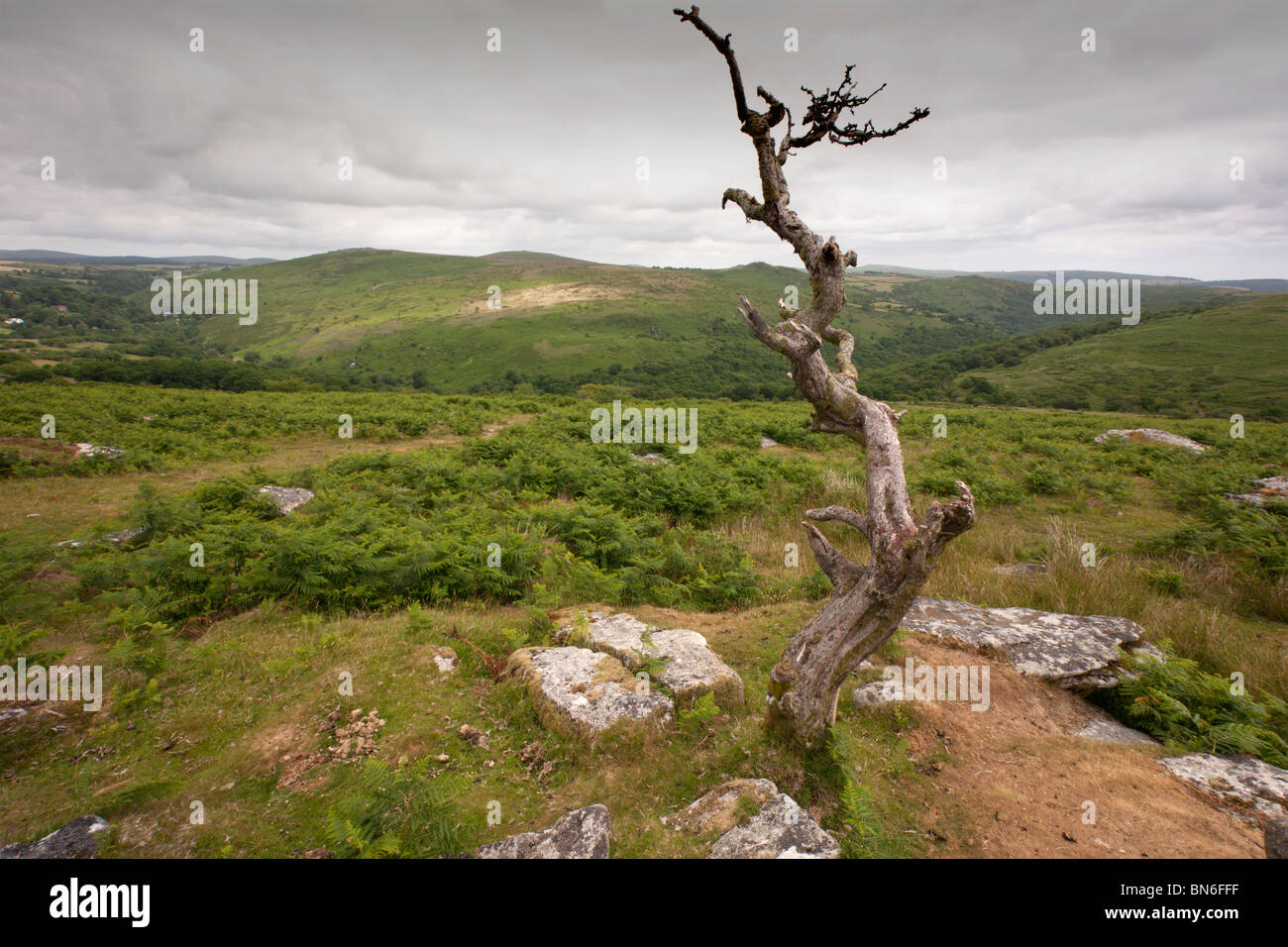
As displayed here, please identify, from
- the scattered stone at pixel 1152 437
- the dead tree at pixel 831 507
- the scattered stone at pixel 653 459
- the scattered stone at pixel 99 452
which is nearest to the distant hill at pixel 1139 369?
the scattered stone at pixel 1152 437

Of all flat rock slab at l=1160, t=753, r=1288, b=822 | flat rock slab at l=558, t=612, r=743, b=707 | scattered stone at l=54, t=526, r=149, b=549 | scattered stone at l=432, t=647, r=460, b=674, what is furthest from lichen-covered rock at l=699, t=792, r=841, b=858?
scattered stone at l=54, t=526, r=149, b=549

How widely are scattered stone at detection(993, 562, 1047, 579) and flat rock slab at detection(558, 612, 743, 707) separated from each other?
6.63 m

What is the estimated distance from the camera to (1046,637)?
6645mm

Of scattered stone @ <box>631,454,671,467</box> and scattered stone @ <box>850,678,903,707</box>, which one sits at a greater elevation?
scattered stone @ <box>631,454,671,467</box>

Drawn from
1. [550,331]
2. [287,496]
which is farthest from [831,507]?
[550,331]

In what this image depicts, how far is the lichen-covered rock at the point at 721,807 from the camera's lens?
3820 millimetres

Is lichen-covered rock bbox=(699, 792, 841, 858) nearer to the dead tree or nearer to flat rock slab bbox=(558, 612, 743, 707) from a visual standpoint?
the dead tree

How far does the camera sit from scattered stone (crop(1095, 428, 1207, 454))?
21.8 metres

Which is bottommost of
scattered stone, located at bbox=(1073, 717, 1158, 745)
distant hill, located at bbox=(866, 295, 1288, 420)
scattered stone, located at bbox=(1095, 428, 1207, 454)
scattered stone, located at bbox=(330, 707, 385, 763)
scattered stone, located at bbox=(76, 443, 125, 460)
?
scattered stone, located at bbox=(1073, 717, 1158, 745)

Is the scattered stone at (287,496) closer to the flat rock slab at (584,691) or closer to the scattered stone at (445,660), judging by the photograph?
the scattered stone at (445,660)

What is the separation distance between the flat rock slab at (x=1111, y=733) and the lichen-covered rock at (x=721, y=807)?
3698 mm

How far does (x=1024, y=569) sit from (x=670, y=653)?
26.2 ft

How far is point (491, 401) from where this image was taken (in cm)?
3281
